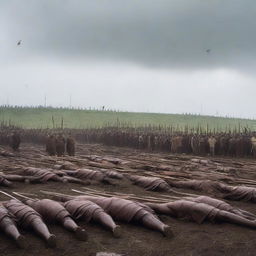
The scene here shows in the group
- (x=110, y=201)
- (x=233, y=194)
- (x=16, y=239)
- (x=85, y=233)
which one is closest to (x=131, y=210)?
(x=110, y=201)

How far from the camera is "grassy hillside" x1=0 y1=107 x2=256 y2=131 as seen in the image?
64875mm

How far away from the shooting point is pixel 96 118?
6912 centimetres

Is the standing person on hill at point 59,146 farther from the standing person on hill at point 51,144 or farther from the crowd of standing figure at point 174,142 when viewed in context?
the standing person on hill at point 51,144

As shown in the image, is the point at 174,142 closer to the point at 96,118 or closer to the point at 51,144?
the point at 51,144

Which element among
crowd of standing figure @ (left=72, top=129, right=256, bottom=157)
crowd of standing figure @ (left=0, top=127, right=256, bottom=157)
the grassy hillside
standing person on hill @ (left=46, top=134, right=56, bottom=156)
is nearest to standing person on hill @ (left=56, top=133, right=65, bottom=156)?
crowd of standing figure @ (left=0, top=127, right=256, bottom=157)

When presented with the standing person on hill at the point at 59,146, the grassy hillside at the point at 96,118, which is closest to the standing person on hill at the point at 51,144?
the standing person on hill at the point at 59,146

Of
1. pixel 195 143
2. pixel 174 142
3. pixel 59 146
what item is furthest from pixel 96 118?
pixel 59 146

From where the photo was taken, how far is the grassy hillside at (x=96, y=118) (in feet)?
213

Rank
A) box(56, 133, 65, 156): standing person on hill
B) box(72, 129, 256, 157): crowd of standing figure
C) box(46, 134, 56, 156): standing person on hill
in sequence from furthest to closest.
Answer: box(72, 129, 256, 157): crowd of standing figure → box(46, 134, 56, 156): standing person on hill → box(56, 133, 65, 156): standing person on hill

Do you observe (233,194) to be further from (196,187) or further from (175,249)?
(175,249)

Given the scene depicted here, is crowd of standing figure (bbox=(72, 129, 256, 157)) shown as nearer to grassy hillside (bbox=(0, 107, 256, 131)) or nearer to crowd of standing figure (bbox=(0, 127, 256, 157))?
crowd of standing figure (bbox=(0, 127, 256, 157))

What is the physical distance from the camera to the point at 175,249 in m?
6.02

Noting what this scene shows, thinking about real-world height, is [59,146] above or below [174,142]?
below

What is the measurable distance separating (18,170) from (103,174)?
109 inches
